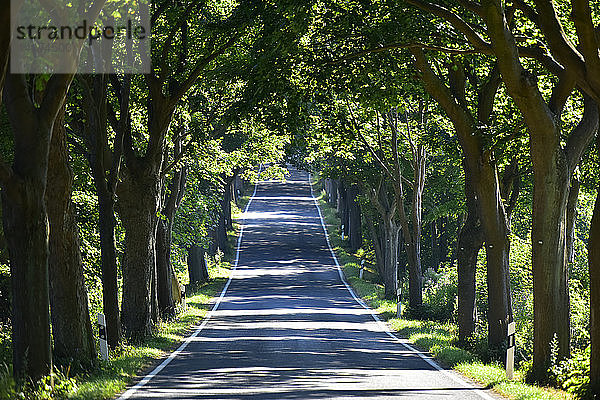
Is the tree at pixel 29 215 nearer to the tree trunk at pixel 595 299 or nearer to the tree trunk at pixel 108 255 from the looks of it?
the tree trunk at pixel 108 255

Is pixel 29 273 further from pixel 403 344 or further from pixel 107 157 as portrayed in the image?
pixel 403 344

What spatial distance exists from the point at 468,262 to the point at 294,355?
18.3 ft

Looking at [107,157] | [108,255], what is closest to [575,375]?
[108,255]

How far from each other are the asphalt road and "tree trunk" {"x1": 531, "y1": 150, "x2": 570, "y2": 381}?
1.46 metres

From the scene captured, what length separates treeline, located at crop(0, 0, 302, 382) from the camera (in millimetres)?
11242

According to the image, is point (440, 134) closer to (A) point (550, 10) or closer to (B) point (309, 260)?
(A) point (550, 10)

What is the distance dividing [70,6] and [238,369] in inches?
286

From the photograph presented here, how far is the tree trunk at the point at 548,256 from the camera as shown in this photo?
14.5m

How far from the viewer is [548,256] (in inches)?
579

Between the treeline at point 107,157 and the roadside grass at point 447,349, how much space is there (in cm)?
561

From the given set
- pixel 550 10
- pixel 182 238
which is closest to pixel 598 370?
pixel 550 10

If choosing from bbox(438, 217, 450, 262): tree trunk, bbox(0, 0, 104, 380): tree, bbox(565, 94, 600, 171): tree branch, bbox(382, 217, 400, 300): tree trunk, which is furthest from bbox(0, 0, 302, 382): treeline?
bbox(438, 217, 450, 262): tree trunk

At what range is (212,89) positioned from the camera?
2652cm

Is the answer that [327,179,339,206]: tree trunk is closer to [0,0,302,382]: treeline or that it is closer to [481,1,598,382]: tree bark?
[0,0,302,382]: treeline
